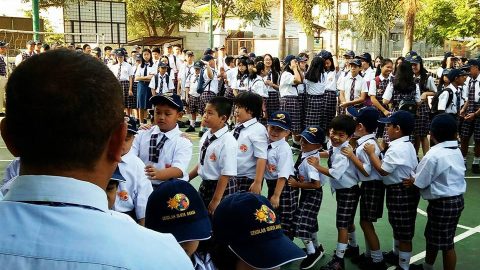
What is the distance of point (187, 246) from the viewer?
1.95 metres

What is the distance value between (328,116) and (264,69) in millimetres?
1420

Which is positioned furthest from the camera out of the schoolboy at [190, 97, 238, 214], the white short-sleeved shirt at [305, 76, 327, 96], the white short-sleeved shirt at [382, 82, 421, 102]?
the white short-sleeved shirt at [305, 76, 327, 96]

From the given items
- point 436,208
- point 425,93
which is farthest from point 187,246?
point 425,93

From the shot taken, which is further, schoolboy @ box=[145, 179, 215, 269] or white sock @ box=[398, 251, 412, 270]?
white sock @ box=[398, 251, 412, 270]

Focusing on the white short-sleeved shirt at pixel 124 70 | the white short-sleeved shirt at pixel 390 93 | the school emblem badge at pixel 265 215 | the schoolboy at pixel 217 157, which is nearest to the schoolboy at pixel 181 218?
the school emblem badge at pixel 265 215

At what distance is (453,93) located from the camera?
695 centimetres

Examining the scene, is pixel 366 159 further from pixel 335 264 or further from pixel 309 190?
pixel 335 264

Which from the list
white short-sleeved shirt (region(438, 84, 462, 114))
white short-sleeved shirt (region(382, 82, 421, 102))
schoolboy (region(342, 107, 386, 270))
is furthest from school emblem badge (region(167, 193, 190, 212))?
white short-sleeved shirt (region(438, 84, 462, 114))

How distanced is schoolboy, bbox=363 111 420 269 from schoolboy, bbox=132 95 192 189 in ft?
4.77

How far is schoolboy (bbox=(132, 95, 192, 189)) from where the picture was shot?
3.31 meters

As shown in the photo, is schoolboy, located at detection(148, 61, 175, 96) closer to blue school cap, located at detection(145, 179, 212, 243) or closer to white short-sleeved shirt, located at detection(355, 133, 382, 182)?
white short-sleeved shirt, located at detection(355, 133, 382, 182)

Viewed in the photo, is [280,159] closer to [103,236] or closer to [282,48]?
[103,236]

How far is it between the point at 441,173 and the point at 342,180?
719mm

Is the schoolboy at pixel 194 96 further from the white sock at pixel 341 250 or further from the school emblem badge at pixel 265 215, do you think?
the school emblem badge at pixel 265 215
